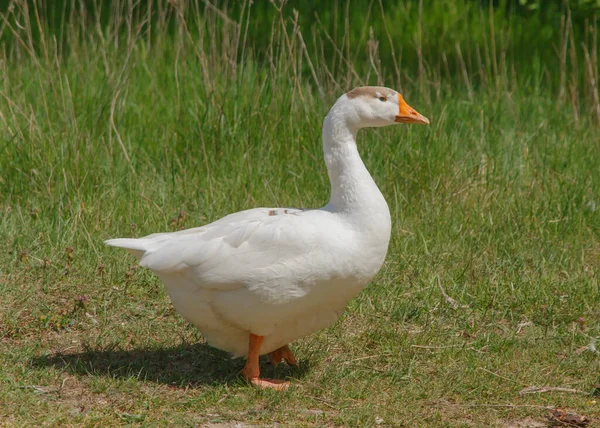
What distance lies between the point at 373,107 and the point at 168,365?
150 cm

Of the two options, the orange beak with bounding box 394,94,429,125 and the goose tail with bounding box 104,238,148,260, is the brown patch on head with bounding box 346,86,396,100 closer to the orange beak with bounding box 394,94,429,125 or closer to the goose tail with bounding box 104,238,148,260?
the orange beak with bounding box 394,94,429,125

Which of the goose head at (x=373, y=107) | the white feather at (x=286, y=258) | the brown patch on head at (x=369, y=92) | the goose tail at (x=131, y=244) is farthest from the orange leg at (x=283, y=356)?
the brown patch on head at (x=369, y=92)

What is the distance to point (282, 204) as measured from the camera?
539 centimetres

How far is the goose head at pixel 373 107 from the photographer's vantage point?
3.71m

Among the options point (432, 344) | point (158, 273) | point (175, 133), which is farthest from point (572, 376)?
point (175, 133)

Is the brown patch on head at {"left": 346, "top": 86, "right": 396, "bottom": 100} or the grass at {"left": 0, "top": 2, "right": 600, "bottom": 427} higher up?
the brown patch on head at {"left": 346, "top": 86, "right": 396, "bottom": 100}

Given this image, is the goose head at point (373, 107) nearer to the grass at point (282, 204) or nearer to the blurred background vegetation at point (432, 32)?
the grass at point (282, 204)

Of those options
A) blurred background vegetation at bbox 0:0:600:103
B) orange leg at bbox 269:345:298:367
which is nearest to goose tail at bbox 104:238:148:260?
orange leg at bbox 269:345:298:367

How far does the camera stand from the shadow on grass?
12.5 ft

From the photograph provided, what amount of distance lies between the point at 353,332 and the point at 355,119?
116 centimetres

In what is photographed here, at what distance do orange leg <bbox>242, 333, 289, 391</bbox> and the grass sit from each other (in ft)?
0.26

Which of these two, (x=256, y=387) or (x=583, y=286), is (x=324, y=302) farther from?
(x=583, y=286)

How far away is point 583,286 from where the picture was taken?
4.65m

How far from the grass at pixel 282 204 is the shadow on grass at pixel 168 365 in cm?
1
